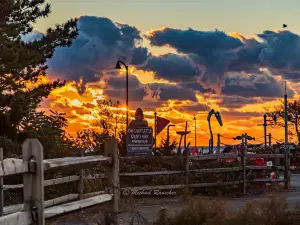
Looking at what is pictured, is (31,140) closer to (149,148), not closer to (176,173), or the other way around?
(176,173)

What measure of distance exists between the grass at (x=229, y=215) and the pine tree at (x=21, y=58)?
14723mm

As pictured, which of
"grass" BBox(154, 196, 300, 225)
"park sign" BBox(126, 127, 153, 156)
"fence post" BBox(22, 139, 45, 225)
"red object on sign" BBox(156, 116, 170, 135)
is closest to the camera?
"fence post" BBox(22, 139, 45, 225)

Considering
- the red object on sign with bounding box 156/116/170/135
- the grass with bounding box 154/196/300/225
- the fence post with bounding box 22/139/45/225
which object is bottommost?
the grass with bounding box 154/196/300/225

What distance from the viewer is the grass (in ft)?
40.5

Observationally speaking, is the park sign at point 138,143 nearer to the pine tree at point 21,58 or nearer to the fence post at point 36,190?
the pine tree at point 21,58

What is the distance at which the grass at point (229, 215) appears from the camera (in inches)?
486

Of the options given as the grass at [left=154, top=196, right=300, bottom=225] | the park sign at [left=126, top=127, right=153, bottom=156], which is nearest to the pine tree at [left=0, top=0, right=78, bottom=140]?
the park sign at [left=126, top=127, right=153, bottom=156]

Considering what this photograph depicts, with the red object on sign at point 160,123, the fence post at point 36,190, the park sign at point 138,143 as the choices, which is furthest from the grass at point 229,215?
the red object on sign at point 160,123

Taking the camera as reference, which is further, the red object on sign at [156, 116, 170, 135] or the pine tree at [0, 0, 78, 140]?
the red object on sign at [156, 116, 170, 135]

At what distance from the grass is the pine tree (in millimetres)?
14723

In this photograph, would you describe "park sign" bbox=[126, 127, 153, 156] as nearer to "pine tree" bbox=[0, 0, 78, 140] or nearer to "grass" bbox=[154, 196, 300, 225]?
"pine tree" bbox=[0, 0, 78, 140]

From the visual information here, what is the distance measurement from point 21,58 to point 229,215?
66.4 feet

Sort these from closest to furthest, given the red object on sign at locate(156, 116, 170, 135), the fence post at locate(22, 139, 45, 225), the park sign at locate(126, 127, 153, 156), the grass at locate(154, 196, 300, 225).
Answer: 1. the fence post at locate(22, 139, 45, 225)
2. the grass at locate(154, 196, 300, 225)
3. the park sign at locate(126, 127, 153, 156)
4. the red object on sign at locate(156, 116, 170, 135)

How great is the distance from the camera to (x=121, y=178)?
22688 millimetres
